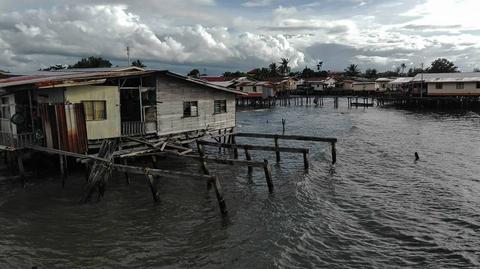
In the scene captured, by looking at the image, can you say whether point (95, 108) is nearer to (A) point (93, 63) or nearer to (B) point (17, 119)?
(B) point (17, 119)

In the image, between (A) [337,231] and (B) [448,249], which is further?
(A) [337,231]

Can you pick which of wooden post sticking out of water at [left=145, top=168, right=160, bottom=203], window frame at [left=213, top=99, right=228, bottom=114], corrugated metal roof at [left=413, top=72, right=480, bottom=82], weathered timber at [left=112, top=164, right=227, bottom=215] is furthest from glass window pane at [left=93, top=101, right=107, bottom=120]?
corrugated metal roof at [left=413, top=72, right=480, bottom=82]

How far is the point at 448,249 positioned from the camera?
41.3ft

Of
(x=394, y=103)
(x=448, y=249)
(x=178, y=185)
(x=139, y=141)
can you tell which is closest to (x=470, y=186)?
(x=448, y=249)

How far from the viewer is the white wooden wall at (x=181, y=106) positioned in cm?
2262

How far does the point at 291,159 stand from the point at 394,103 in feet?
188

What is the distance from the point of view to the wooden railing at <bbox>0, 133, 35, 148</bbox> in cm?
1866

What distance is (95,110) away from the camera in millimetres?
19578

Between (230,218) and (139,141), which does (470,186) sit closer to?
(230,218)

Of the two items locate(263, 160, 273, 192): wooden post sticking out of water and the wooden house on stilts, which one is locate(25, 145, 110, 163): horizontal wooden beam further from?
locate(263, 160, 273, 192): wooden post sticking out of water

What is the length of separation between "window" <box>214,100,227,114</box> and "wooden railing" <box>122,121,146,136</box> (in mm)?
6463

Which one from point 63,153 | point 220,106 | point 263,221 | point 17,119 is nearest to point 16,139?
point 17,119

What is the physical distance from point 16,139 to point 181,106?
8778mm

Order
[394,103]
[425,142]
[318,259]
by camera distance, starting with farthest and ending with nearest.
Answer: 1. [394,103]
2. [425,142]
3. [318,259]
